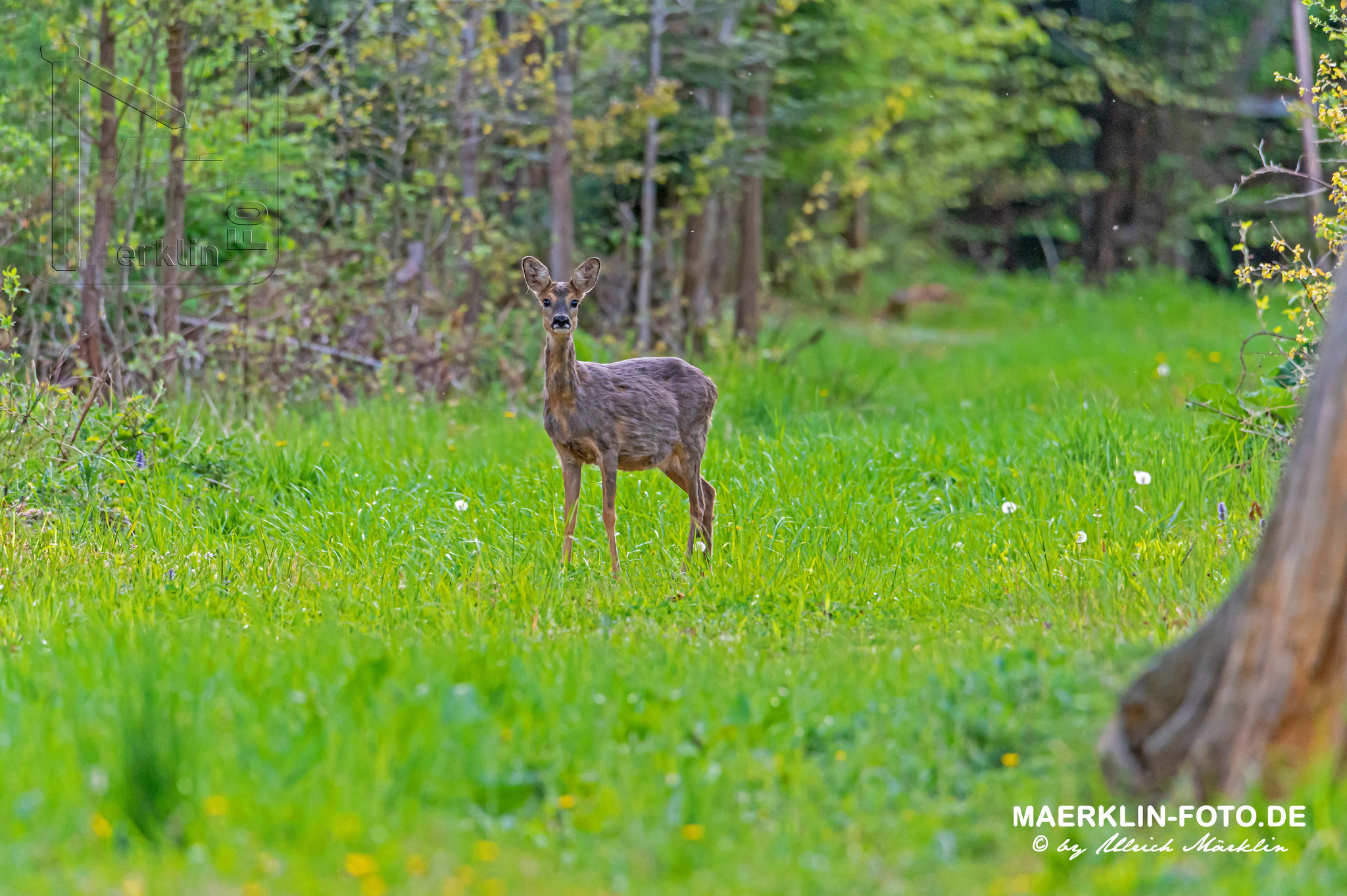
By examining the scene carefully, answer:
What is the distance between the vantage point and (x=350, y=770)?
3.66 meters

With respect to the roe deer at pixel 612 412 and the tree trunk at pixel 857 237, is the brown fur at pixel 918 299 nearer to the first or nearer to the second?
the tree trunk at pixel 857 237

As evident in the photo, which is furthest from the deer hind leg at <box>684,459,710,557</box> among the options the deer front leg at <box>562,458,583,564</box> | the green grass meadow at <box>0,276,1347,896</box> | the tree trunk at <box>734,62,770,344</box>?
the tree trunk at <box>734,62,770,344</box>

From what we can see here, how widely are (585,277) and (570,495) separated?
1085 millimetres

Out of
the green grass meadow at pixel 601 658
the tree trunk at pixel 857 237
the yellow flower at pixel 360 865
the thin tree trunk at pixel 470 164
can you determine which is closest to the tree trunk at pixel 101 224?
the green grass meadow at pixel 601 658

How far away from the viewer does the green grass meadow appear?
3426 mm

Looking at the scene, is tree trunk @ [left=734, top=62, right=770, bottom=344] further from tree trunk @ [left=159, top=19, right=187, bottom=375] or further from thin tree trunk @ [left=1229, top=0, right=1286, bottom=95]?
Answer: thin tree trunk @ [left=1229, top=0, right=1286, bottom=95]

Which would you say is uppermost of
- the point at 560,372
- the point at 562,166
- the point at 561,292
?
the point at 562,166

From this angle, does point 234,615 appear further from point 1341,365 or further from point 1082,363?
point 1082,363

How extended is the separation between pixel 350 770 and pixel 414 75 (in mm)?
9876

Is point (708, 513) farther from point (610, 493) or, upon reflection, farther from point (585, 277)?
point (585, 277)

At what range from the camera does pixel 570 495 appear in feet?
22.0

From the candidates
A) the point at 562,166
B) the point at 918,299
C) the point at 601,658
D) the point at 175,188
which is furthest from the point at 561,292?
the point at 918,299

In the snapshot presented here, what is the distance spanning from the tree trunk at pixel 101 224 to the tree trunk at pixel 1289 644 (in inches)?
328

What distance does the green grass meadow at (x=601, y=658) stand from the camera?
343 cm
